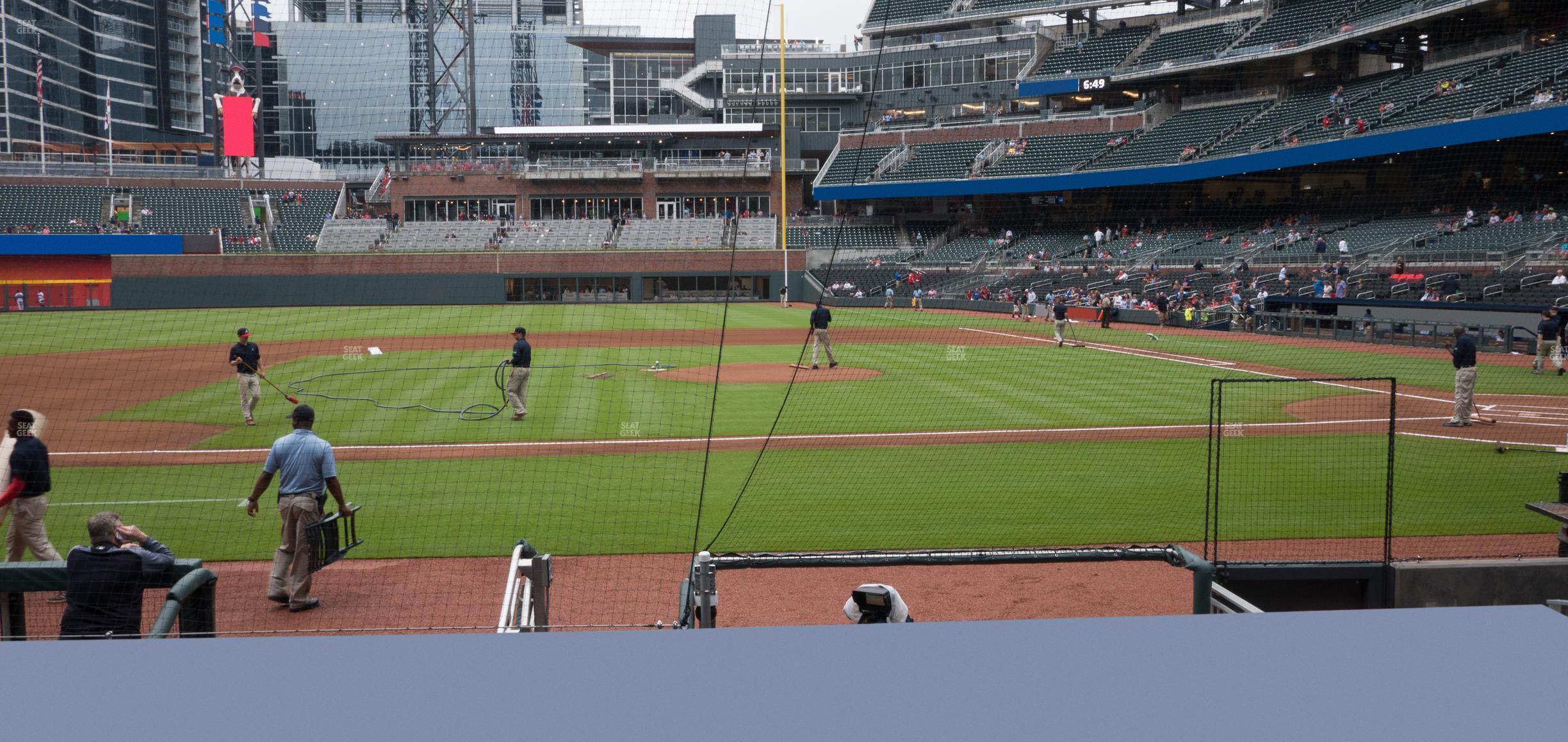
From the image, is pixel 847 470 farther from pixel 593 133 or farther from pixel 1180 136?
pixel 593 133

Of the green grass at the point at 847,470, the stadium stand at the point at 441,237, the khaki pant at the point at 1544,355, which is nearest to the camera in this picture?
the green grass at the point at 847,470

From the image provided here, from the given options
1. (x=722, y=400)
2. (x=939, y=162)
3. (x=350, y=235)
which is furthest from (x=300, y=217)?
(x=722, y=400)

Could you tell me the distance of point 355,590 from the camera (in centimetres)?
917

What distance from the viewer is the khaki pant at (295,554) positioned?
27.3 ft

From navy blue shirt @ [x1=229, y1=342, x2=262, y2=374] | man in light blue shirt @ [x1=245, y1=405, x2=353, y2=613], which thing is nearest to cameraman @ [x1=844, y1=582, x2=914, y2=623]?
man in light blue shirt @ [x1=245, y1=405, x2=353, y2=613]

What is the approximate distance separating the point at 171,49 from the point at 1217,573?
12089cm

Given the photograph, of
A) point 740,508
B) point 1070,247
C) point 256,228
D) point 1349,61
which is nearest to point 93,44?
point 256,228

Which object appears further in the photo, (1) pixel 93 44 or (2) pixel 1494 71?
(1) pixel 93 44

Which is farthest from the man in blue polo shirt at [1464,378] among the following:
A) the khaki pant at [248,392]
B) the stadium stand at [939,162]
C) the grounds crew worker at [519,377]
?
the stadium stand at [939,162]

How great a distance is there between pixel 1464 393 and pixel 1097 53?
4586cm

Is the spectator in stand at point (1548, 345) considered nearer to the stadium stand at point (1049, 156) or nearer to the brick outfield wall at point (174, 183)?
the stadium stand at point (1049, 156)

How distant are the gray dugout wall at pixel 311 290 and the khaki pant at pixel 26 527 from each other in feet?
148

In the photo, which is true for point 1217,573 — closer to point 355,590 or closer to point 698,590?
point 698,590

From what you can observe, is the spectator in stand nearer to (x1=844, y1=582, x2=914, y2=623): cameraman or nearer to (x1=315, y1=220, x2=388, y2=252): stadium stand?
(x1=844, y1=582, x2=914, y2=623): cameraman
